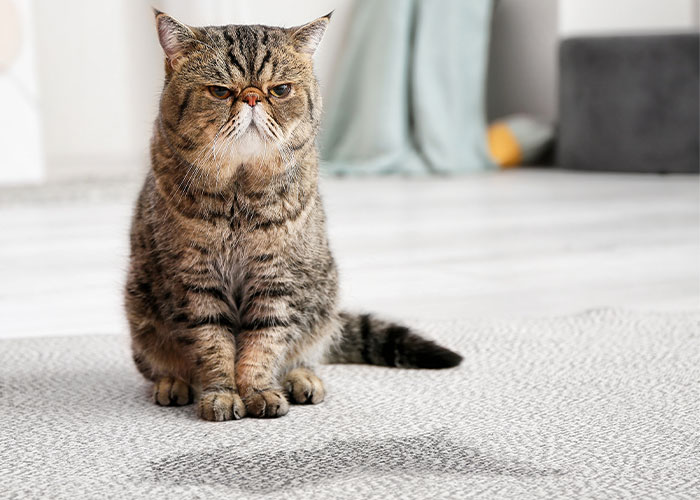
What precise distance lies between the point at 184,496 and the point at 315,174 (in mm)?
539

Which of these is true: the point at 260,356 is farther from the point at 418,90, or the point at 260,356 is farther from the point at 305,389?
the point at 418,90

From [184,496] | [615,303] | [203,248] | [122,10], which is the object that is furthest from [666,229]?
[122,10]

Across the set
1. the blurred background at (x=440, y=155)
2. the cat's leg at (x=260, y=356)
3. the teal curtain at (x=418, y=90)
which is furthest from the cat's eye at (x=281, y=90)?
the teal curtain at (x=418, y=90)

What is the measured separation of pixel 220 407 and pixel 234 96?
0.39 metres

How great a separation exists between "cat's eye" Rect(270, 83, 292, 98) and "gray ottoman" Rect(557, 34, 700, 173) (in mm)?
3144

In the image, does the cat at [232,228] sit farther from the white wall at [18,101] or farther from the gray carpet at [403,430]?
the white wall at [18,101]

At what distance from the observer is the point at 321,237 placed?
1389 millimetres

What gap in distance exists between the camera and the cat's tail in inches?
56.7

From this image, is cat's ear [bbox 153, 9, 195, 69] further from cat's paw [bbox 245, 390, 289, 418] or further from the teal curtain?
the teal curtain

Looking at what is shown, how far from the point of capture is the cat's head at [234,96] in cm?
122

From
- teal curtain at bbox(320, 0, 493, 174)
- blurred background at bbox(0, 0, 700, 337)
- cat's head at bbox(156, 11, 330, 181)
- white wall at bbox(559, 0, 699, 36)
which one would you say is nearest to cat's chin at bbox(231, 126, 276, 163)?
cat's head at bbox(156, 11, 330, 181)

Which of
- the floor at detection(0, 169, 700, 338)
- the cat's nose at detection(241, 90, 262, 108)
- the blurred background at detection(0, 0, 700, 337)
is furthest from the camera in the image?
the blurred background at detection(0, 0, 700, 337)

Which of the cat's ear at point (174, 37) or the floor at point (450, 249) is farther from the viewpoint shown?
the floor at point (450, 249)

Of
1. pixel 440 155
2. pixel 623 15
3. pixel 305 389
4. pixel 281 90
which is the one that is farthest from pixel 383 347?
pixel 623 15
